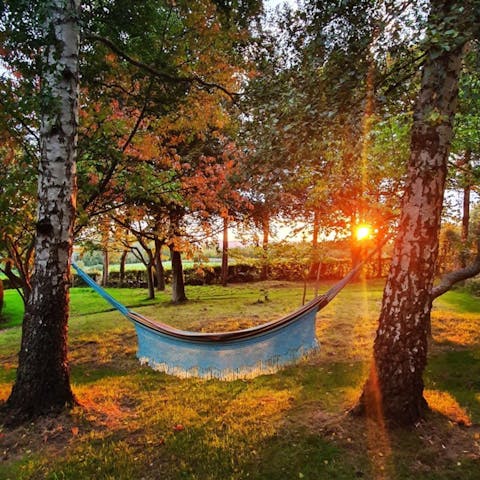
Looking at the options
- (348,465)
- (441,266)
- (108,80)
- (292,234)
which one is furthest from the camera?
(441,266)

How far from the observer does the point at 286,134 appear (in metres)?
2.60

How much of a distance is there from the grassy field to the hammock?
13 cm

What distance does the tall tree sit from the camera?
2.17 metres

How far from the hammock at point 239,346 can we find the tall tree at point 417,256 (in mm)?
1266

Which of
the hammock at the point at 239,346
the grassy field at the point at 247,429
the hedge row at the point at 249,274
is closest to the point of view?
the grassy field at the point at 247,429

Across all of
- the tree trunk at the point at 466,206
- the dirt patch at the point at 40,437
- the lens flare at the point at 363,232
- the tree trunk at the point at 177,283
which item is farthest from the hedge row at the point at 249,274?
the dirt patch at the point at 40,437

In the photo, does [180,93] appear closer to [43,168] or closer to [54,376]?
[43,168]

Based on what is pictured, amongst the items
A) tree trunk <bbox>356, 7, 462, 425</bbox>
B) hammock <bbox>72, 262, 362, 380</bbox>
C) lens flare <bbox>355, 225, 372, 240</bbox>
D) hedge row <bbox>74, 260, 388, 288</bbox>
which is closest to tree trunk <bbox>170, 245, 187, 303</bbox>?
hedge row <bbox>74, 260, 388, 288</bbox>

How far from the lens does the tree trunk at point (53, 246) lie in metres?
2.49

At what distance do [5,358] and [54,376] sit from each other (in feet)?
9.11

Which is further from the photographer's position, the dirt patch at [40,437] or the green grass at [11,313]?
the green grass at [11,313]

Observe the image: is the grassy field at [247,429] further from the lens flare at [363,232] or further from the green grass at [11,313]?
the green grass at [11,313]

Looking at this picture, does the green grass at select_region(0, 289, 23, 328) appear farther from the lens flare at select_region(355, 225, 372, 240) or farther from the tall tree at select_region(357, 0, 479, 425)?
the tall tree at select_region(357, 0, 479, 425)

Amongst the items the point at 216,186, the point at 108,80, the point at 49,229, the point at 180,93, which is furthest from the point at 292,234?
the point at 49,229
